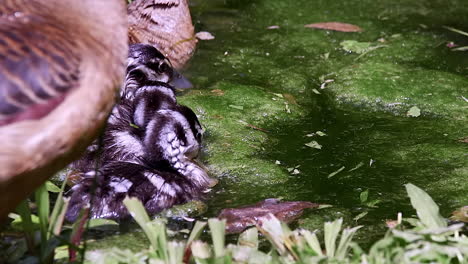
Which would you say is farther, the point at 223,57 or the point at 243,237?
the point at 223,57

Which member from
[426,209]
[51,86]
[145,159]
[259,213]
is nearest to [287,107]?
[145,159]

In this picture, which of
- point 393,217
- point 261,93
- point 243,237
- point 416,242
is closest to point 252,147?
point 261,93

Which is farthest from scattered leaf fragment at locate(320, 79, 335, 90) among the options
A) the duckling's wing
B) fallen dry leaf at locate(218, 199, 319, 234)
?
the duckling's wing

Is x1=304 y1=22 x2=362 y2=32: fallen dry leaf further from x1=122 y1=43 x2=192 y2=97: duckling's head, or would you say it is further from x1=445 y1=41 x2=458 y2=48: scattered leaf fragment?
x1=122 y1=43 x2=192 y2=97: duckling's head

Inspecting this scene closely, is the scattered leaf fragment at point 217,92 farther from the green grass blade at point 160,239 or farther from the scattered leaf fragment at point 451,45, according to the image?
the green grass blade at point 160,239

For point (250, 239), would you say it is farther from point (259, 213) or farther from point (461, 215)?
point (461, 215)

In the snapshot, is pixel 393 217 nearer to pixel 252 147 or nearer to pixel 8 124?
pixel 252 147
